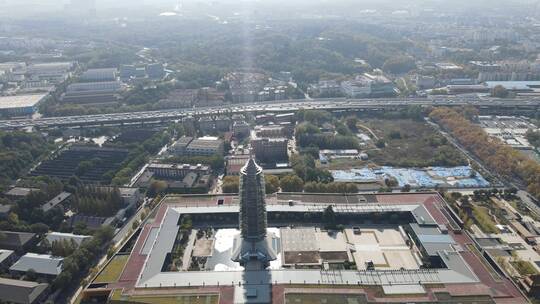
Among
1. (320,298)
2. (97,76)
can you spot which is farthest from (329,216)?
(97,76)

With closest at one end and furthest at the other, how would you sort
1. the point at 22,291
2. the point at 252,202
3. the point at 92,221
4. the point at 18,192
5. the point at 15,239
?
the point at 22,291 < the point at 252,202 < the point at 15,239 < the point at 92,221 < the point at 18,192

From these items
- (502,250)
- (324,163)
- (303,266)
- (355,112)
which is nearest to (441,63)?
(355,112)

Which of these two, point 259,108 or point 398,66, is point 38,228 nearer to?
point 259,108

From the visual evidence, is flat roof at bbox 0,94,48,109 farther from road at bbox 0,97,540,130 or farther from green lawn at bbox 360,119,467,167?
green lawn at bbox 360,119,467,167

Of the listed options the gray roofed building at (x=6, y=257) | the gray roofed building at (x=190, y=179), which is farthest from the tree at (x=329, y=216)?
the gray roofed building at (x=6, y=257)

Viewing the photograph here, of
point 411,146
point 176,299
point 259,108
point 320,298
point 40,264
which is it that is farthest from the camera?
point 259,108

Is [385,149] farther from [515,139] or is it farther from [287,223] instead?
[287,223]
